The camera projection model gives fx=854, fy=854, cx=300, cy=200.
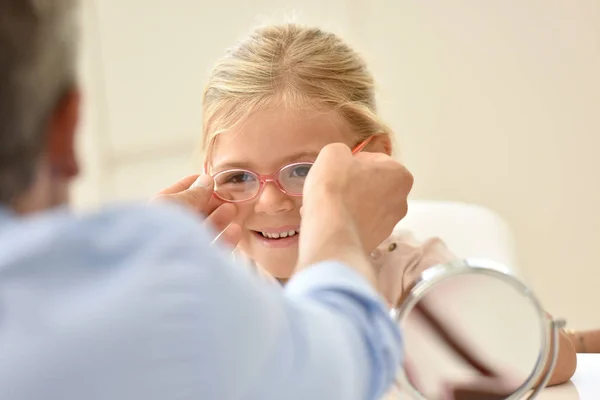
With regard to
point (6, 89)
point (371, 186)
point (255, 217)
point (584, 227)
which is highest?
point (6, 89)

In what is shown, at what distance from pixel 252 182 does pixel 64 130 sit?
2.29 feet

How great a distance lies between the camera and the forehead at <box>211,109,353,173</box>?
45.0 inches

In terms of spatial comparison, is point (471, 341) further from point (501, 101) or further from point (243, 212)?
point (501, 101)

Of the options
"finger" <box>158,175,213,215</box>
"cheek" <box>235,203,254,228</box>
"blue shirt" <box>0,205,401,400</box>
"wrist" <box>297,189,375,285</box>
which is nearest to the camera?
"blue shirt" <box>0,205,401,400</box>

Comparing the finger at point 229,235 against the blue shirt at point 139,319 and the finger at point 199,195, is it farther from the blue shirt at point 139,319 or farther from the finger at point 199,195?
the blue shirt at point 139,319

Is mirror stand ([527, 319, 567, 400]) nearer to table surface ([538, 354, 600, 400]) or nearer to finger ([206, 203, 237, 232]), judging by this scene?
table surface ([538, 354, 600, 400])

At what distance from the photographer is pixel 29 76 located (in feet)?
1.38

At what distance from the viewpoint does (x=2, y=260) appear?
405mm

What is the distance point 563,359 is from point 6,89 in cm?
67

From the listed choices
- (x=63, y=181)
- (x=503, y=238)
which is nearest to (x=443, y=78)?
(x=503, y=238)

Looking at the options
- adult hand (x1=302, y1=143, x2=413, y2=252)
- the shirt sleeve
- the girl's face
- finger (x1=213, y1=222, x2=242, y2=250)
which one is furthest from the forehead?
the shirt sleeve

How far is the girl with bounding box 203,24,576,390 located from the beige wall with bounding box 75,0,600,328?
0.77 m

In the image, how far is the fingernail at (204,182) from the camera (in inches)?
42.6

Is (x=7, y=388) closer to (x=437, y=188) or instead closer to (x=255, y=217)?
(x=255, y=217)
